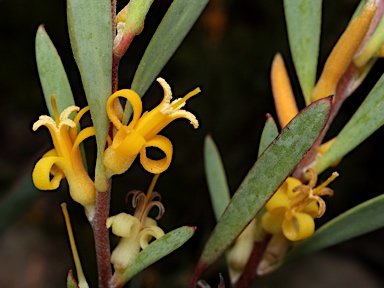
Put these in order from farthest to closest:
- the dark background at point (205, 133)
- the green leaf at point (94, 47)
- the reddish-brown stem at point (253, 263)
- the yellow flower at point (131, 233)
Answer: the dark background at point (205, 133) < the reddish-brown stem at point (253, 263) < the yellow flower at point (131, 233) < the green leaf at point (94, 47)

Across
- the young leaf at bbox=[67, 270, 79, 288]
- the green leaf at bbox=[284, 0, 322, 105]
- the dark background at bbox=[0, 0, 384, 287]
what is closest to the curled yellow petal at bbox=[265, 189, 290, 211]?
the green leaf at bbox=[284, 0, 322, 105]

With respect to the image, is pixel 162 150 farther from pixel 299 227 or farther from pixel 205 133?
pixel 205 133

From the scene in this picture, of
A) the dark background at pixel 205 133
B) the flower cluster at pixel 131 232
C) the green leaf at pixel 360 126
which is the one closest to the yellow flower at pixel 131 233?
the flower cluster at pixel 131 232

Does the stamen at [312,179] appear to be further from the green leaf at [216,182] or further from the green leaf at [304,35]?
the green leaf at [216,182]

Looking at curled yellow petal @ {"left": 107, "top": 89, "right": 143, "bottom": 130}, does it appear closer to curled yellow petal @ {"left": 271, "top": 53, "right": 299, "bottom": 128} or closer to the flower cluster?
the flower cluster

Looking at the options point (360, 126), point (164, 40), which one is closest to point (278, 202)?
point (360, 126)

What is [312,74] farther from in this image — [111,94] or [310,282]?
[310,282]

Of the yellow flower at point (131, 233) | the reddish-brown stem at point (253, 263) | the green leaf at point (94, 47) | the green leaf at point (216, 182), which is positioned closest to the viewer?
the green leaf at point (94, 47)
